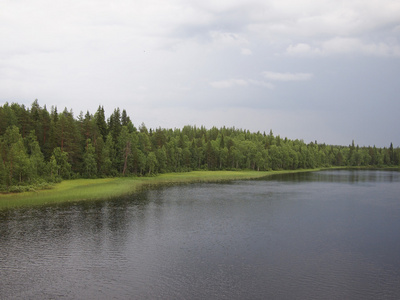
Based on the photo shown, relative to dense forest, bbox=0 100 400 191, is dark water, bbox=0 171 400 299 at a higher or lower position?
lower

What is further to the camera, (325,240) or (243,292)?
(325,240)

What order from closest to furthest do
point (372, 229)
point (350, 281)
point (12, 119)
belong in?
point (350, 281) → point (372, 229) → point (12, 119)

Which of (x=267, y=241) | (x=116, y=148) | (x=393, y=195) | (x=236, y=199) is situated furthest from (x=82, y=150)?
(x=393, y=195)

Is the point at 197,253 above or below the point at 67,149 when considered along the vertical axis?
below

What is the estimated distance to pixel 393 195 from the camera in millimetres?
Result: 84250

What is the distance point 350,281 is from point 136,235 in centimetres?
2652

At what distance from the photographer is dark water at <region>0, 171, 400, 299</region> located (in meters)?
27.1

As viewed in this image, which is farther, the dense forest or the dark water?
the dense forest

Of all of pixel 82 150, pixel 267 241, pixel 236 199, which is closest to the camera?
pixel 267 241

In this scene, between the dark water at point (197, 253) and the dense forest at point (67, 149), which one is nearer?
the dark water at point (197, 253)

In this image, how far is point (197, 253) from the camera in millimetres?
36000

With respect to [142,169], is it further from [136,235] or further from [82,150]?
[136,235]

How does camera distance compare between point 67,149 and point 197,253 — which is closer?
point 197,253

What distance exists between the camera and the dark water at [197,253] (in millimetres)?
27125
